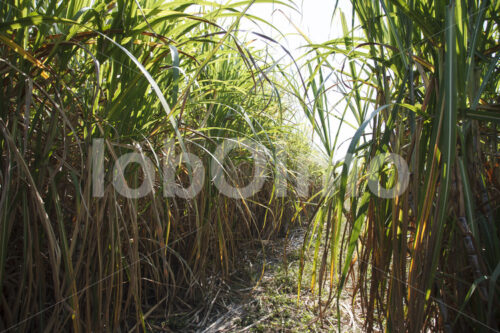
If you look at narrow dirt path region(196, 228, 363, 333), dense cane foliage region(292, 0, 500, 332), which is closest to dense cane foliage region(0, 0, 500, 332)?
dense cane foliage region(292, 0, 500, 332)

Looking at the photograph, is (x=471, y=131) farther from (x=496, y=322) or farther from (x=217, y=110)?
(x=217, y=110)

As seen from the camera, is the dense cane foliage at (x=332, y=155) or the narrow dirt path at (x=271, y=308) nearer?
the dense cane foliage at (x=332, y=155)

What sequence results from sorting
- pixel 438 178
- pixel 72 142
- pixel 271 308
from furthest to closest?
pixel 271 308 → pixel 72 142 → pixel 438 178

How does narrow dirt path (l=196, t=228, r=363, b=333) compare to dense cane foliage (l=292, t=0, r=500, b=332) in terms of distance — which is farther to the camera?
narrow dirt path (l=196, t=228, r=363, b=333)

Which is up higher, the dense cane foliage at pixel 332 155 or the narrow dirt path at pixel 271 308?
the dense cane foliage at pixel 332 155

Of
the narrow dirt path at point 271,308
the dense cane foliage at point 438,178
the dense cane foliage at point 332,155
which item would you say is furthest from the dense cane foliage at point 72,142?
the narrow dirt path at point 271,308

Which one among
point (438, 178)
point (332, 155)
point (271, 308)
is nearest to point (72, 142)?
point (332, 155)

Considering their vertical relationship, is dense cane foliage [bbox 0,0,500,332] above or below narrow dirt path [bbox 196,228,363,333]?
above

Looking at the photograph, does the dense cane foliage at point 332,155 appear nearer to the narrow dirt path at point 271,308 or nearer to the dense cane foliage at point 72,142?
the dense cane foliage at point 72,142

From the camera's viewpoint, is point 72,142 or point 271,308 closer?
point 72,142

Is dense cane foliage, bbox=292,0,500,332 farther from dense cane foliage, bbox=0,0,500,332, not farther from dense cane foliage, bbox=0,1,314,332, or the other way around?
dense cane foliage, bbox=0,1,314,332

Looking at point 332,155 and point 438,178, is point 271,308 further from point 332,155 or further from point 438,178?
point 438,178

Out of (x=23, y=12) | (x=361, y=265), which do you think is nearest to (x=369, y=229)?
(x=361, y=265)

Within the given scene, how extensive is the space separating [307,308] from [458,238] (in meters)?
0.78
